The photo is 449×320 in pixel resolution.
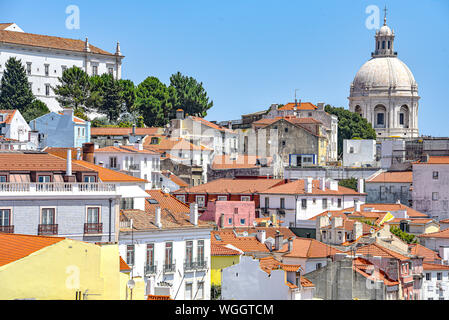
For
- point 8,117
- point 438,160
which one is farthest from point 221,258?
point 8,117

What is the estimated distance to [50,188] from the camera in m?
29.5

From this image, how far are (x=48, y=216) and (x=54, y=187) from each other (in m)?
0.90

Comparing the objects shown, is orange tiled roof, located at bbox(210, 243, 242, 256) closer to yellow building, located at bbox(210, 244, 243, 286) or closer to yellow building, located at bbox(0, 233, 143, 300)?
yellow building, located at bbox(210, 244, 243, 286)

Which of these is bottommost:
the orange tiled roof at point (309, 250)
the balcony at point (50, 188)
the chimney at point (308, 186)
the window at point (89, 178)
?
the orange tiled roof at point (309, 250)

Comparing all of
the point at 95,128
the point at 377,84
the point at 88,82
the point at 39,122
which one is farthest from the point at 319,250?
the point at 377,84

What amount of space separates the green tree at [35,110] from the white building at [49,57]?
750 cm

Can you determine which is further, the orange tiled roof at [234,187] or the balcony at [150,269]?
the orange tiled roof at [234,187]

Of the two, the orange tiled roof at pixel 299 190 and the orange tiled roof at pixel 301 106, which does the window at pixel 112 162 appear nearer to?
the orange tiled roof at pixel 299 190

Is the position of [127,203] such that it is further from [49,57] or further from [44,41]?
[44,41]

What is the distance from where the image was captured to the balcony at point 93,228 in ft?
97.6

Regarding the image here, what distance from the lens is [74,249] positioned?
18.2 meters

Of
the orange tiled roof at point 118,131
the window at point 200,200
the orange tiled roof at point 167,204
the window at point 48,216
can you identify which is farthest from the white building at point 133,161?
the window at point 48,216

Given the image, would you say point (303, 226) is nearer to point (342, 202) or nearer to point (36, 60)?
point (342, 202)

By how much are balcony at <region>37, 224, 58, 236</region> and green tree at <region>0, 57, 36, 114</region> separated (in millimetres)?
71389
